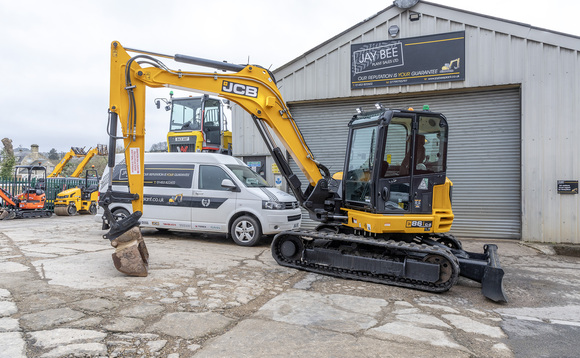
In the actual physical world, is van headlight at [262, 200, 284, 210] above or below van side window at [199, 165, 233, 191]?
below

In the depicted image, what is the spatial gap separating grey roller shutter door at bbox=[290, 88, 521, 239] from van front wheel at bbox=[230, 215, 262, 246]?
5519mm

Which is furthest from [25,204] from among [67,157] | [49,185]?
[67,157]

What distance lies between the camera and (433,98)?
1091cm

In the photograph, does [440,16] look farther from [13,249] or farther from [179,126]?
[13,249]

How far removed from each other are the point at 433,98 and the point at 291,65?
4.22m

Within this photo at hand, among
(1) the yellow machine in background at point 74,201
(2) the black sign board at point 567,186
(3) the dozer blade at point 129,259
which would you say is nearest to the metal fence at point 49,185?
(1) the yellow machine in background at point 74,201

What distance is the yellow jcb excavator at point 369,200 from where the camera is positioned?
5.62 m

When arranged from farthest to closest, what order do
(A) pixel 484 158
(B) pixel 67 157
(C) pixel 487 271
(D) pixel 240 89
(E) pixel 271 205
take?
(B) pixel 67 157 < (A) pixel 484 158 < (E) pixel 271 205 < (D) pixel 240 89 < (C) pixel 487 271

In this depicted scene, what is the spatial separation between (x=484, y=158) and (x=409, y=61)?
3221 mm

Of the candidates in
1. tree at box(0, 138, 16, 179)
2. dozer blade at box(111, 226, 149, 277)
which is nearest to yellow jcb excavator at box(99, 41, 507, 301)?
dozer blade at box(111, 226, 149, 277)

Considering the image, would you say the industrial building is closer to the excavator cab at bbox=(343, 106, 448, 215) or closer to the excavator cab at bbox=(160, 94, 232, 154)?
the excavator cab at bbox=(160, 94, 232, 154)

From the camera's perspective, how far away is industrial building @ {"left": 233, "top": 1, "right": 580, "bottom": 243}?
9.57 m

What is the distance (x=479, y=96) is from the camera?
1051cm

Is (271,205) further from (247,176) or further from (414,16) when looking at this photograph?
(414,16)
